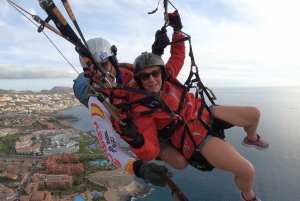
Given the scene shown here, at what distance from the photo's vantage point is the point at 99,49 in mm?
2090

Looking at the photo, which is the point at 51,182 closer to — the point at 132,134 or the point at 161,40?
the point at 161,40

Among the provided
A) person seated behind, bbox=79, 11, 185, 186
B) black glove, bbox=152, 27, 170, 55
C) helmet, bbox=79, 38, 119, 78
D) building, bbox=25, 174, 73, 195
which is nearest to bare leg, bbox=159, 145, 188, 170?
person seated behind, bbox=79, 11, 185, 186

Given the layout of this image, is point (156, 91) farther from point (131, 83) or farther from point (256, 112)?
point (256, 112)

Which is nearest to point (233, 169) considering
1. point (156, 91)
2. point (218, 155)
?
point (218, 155)

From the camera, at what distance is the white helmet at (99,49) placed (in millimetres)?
2068

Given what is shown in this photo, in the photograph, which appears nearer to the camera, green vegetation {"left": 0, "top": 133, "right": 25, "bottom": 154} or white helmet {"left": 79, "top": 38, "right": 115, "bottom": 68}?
white helmet {"left": 79, "top": 38, "right": 115, "bottom": 68}

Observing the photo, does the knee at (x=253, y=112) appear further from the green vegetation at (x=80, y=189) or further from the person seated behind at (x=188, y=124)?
the green vegetation at (x=80, y=189)

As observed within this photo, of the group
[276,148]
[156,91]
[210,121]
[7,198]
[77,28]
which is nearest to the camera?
[77,28]

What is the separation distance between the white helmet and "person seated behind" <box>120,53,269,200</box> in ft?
0.87

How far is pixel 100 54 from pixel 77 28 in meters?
0.61

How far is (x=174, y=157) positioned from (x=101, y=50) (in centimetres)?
118

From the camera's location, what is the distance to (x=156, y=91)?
2109mm

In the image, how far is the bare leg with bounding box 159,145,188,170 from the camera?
7.44 feet

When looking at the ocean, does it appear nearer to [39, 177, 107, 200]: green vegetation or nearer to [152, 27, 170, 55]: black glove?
[39, 177, 107, 200]: green vegetation
